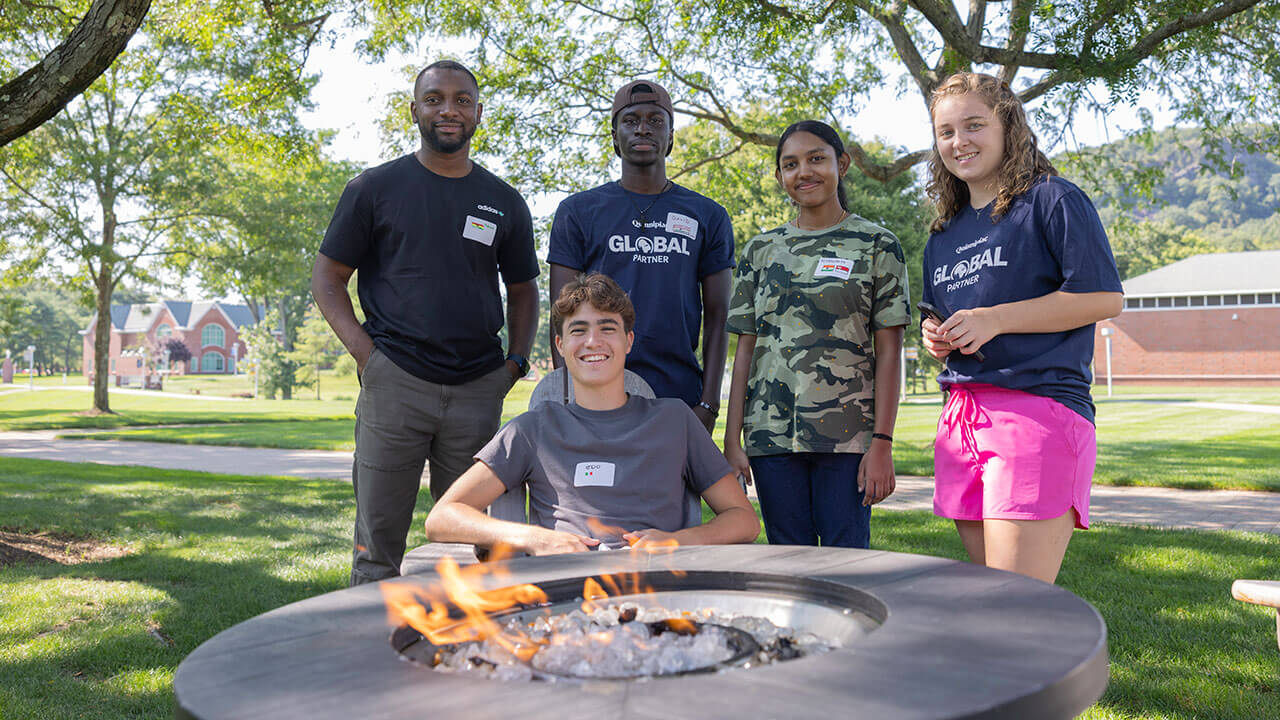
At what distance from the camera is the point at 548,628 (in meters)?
1.85

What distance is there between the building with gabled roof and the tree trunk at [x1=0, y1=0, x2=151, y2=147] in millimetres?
81208

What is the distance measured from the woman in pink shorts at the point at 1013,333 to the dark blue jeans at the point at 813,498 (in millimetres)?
578

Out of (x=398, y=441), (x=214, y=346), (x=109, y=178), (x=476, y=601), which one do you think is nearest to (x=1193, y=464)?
(x=398, y=441)

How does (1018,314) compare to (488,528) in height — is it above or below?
above

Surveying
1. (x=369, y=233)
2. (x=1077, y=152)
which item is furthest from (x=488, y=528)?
(x=1077, y=152)

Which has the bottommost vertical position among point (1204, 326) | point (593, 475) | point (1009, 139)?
point (593, 475)

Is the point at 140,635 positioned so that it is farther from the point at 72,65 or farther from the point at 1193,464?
the point at 1193,464

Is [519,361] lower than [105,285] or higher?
lower

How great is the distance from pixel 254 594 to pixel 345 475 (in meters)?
6.96

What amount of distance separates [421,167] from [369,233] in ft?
1.10

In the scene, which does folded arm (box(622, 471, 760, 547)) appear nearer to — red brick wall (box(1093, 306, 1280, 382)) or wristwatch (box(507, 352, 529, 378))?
wristwatch (box(507, 352, 529, 378))

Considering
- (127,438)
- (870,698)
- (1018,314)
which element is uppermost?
(1018,314)

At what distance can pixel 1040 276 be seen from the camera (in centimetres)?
246

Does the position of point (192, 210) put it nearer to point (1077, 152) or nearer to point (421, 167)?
point (1077, 152)
